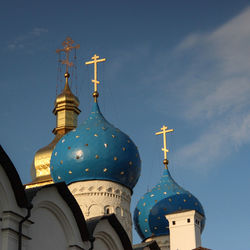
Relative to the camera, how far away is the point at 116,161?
18594mm

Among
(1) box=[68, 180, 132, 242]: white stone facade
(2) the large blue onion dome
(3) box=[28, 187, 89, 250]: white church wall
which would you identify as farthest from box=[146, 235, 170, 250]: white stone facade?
(3) box=[28, 187, 89, 250]: white church wall

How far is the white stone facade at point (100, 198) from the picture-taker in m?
18.4

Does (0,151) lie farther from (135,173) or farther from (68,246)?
(135,173)

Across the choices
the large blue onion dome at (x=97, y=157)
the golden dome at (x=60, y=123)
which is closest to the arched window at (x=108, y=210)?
the large blue onion dome at (x=97, y=157)

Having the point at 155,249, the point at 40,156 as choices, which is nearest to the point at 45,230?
the point at 155,249

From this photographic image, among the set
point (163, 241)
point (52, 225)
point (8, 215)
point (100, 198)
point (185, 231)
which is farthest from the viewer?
point (163, 241)

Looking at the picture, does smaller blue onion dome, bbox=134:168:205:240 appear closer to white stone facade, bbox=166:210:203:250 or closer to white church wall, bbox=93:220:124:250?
white stone facade, bbox=166:210:203:250

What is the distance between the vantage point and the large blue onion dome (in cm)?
1853

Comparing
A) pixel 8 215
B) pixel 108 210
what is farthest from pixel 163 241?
pixel 8 215

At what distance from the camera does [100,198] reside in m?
18.4

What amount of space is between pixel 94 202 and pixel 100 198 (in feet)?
0.63

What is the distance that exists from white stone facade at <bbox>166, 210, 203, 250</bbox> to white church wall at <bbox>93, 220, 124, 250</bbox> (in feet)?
14.5

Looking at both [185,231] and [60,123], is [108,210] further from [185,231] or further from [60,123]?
[60,123]

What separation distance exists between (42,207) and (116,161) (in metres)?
6.13
